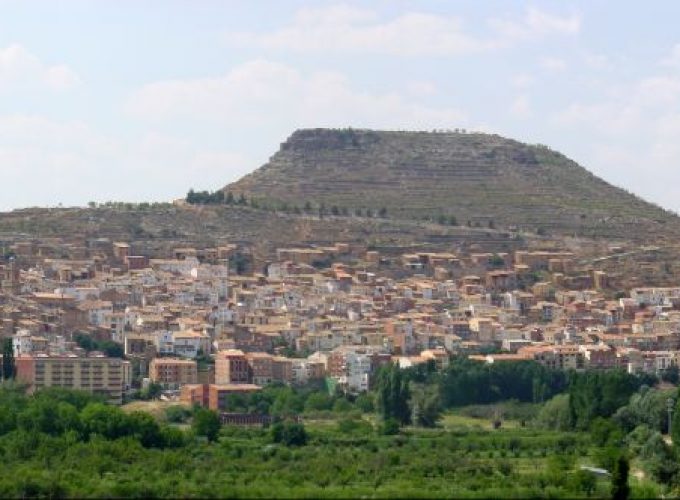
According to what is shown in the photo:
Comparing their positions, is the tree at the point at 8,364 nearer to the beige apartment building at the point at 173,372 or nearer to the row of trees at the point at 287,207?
the beige apartment building at the point at 173,372

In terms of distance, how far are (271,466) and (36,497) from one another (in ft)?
22.0

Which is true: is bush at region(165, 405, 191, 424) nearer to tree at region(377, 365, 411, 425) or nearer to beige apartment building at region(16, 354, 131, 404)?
beige apartment building at region(16, 354, 131, 404)

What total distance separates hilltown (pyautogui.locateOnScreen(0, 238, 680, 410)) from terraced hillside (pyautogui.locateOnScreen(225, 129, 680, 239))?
6058mm

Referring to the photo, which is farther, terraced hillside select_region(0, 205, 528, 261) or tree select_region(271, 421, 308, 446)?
terraced hillside select_region(0, 205, 528, 261)

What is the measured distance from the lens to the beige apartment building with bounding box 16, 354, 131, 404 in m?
60.9

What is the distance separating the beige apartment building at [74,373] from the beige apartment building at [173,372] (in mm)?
1663

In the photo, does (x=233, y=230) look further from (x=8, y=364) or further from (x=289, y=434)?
(x=289, y=434)

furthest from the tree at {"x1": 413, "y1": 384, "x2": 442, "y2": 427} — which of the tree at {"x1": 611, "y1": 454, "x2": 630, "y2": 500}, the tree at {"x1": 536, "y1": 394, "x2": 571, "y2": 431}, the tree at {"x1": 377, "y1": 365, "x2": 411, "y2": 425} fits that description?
the tree at {"x1": 611, "y1": 454, "x2": 630, "y2": 500}

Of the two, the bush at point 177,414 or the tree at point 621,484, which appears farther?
the bush at point 177,414

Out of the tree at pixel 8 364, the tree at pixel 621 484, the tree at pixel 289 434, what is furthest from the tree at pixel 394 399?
the tree at pixel 621 484

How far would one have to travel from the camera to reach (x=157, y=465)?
1695 inches

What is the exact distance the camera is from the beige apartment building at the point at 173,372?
63.9 meters

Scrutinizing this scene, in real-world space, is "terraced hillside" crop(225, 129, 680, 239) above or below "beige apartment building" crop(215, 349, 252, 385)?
above

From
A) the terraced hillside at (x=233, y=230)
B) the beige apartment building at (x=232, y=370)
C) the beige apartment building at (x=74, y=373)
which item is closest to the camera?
the beige apartment building at (x=74, y=373)
